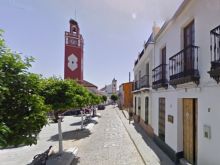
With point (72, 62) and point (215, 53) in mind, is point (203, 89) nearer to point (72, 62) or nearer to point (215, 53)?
point (215, 53)

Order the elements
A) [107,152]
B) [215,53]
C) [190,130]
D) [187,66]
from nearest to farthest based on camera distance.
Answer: [215,53]
[187,66]
[190,130]
[107,152]

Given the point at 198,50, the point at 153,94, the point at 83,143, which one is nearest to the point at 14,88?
the point at 198,50

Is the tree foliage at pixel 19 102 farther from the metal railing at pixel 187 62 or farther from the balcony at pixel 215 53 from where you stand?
the metal railing at pixel 187 62

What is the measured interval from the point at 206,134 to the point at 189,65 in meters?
2.21

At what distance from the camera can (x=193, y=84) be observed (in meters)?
7.14

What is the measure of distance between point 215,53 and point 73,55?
1056 inches

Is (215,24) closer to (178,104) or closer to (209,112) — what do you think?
(209,112)

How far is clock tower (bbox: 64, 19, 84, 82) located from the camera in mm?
31072

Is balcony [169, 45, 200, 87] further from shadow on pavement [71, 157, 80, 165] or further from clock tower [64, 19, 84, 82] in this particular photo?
clock tower [64, 19, 84, 82]

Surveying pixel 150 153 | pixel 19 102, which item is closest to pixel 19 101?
pixel 19 102

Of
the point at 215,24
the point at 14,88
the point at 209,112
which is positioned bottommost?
the point at 209,112

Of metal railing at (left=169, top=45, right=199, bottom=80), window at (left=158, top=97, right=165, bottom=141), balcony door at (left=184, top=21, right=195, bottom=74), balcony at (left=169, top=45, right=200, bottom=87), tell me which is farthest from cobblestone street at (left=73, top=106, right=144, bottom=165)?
balcony door at (left=184, top=21, right=195, bottom=74)

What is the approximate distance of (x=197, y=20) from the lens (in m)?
7.13

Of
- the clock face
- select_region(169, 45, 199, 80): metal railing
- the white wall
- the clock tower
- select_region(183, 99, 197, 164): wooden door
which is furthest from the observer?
the clock face
